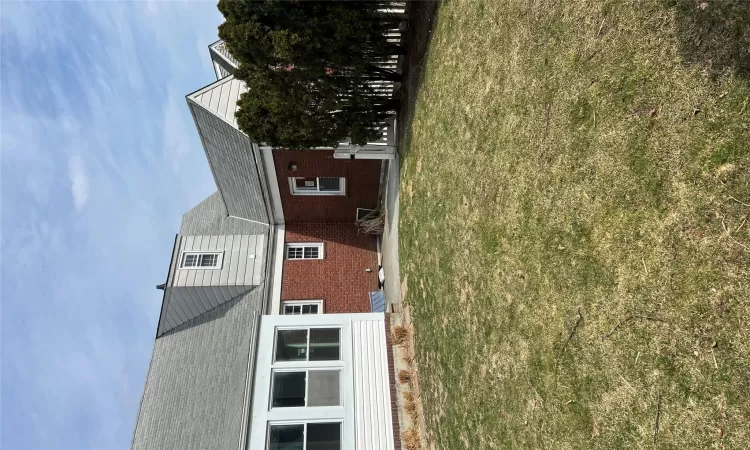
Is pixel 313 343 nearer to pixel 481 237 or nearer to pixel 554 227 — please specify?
pixel 481 237

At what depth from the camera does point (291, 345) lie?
12297 mm

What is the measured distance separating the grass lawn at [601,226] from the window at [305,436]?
369 centimetres

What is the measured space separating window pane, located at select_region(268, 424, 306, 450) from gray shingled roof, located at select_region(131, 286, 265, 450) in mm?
1788

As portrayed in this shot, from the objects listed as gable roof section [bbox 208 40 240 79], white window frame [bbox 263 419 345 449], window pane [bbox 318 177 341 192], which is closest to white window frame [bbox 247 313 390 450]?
white window frame [bbox 263 419 345 449]

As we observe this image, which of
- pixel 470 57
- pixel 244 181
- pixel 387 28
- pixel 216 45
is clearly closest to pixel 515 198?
pixel 470 57

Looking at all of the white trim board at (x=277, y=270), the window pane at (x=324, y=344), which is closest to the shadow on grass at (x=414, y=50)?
the window pane at (x=324, y=344)

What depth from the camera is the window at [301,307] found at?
51.7ft

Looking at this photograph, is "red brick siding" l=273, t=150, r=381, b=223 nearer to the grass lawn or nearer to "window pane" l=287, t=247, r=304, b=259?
"window pane" l=287, t=247, r=304, b=259

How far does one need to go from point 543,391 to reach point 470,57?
18.9 ft

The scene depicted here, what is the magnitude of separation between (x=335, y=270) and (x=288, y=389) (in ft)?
17.4

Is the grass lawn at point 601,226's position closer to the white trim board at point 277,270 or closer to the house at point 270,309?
the house at point 270,309

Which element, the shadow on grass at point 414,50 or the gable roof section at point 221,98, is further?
the gable roof section at point 221,98

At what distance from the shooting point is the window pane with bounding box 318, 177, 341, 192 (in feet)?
52.0

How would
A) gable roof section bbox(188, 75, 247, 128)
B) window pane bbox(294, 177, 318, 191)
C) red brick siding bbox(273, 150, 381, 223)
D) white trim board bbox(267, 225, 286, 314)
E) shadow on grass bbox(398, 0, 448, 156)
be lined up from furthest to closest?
window pane bbox(294, 177, 318, 191) → white trim board bbox(267, 225, 286, 314) → red brick siding bbox(273, 150, 381, 223) → gable roof section bbox(188, 75, 247, 128) → shadow on grass bbox(398, 0, 448, 156)
